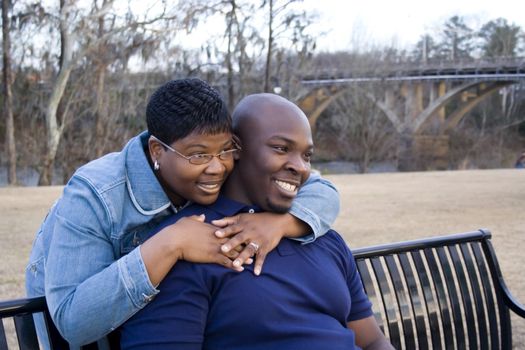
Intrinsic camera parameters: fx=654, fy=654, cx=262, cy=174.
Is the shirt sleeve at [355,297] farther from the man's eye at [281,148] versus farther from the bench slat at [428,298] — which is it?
the bench slat at [428,298]

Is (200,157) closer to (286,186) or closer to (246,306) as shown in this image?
(286,186)

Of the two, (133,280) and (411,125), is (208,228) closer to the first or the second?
(133,280)

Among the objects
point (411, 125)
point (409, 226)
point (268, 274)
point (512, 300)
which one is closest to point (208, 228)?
point (268, 274)

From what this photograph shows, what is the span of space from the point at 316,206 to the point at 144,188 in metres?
0.62

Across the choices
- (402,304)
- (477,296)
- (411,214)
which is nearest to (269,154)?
(402,304)

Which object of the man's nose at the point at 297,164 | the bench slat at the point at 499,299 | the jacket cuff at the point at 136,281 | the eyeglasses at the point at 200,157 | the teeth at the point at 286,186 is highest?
the eyeglasses at the point at 200,157

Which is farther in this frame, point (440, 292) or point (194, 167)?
point (440, 292)

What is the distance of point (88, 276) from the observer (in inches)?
71.2

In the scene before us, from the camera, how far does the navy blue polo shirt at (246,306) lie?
1805 mm

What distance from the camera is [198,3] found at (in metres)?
22.8

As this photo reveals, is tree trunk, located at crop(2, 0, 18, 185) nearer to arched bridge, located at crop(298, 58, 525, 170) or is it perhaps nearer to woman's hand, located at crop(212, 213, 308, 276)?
arched bridge, located at crop(298, 58, 525, 170)

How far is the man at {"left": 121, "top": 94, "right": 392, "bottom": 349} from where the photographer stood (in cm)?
182

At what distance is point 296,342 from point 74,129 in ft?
79.0

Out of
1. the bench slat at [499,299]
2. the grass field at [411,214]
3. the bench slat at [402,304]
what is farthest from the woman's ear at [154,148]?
the grass field at [411,214]
